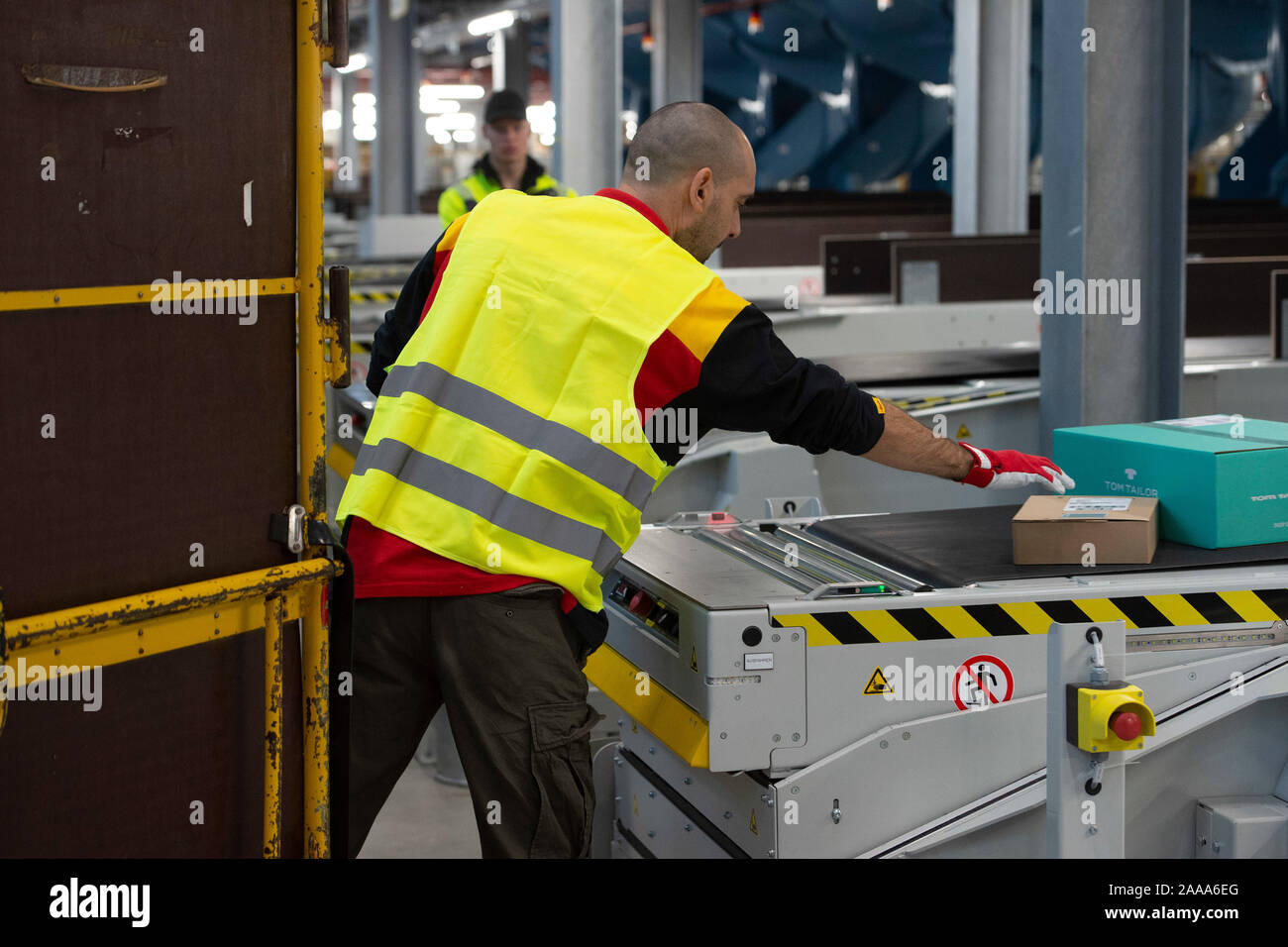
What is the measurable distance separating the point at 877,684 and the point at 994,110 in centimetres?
710

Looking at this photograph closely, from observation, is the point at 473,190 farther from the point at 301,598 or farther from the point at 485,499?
the point at 301,598

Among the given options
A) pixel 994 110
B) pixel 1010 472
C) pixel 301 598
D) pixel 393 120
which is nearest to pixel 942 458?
pixel 1010 472

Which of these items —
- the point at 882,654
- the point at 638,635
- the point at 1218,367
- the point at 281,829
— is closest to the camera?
the point at 281,829

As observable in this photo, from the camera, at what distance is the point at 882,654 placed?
2426mm

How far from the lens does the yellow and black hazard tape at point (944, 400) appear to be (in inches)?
185

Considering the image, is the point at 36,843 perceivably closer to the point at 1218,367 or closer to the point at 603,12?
the point at 1218,367

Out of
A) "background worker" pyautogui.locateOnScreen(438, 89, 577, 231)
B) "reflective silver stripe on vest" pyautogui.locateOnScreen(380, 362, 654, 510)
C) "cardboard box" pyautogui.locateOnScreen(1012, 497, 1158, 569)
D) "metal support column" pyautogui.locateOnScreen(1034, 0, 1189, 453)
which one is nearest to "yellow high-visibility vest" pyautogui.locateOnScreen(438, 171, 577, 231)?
"background worker" pyautogui.locateOnScreen(438, 89, 577, 231)

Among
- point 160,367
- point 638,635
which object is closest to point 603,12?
point 638,635

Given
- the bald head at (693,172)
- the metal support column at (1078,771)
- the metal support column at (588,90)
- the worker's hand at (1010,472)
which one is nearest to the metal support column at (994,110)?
the metal support column at (588,90)

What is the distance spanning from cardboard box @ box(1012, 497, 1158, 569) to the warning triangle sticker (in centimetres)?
42

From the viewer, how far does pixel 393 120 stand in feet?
50.3

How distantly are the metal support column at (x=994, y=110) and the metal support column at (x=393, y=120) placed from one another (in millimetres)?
7634

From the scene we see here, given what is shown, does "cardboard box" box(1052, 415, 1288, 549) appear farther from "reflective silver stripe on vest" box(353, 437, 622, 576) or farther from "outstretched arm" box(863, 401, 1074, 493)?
"reflective silver stripe on vest" box(353, 437, 622, 576)

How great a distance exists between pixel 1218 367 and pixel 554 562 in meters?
3.28
